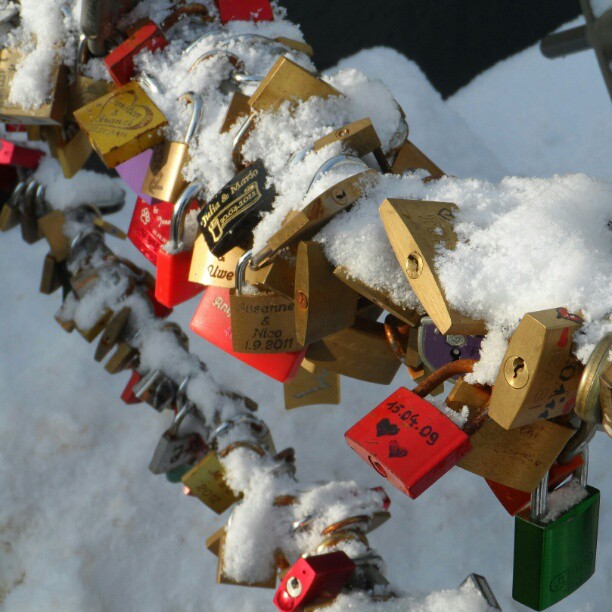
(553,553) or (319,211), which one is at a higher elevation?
(319,211)

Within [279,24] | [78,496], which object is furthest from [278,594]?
[78,496]

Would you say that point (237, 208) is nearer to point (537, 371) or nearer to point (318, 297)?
point (318, 297)

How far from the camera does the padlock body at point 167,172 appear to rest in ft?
2.77

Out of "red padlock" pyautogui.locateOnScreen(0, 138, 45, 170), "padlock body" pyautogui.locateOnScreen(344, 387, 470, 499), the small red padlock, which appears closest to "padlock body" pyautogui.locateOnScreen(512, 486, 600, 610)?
"padlock body" pyautogui.locateOnScreen(344, 387, 470, 499)

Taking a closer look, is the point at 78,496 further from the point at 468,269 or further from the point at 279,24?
the point at 468,269

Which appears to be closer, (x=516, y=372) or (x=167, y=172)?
(x=516, y=372)

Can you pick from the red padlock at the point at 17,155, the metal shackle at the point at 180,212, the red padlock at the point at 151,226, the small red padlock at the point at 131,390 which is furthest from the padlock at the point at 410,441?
the red padlock at the point at 17,155

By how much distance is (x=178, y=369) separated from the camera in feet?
3.93

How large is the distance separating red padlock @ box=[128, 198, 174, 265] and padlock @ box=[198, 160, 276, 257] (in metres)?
0.22

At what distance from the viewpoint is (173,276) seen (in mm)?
902

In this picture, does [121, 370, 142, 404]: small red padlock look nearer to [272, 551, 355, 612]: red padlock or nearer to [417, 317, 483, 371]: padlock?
[272, 551, 355, 612]: red padlock

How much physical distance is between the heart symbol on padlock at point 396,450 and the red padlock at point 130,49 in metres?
0.54

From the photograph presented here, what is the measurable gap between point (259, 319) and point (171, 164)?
20 cm

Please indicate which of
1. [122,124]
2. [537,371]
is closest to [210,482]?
[122,124]
